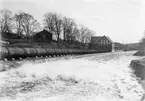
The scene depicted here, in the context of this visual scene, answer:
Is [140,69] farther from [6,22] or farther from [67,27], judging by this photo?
[67,27]

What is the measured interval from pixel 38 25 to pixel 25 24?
25.0ft

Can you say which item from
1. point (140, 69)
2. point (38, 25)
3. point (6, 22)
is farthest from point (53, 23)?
point (140, 69)

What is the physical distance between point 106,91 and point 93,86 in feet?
2.49

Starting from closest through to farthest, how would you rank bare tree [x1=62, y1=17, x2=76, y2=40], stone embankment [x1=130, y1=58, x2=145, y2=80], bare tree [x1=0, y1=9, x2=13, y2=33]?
stone embankment [x1=130, y1=58, x2=145, y2=80] → bare tree [x1=0, y1=9, x2=13, y2=33] → bare tree [x1=62, y1=17, x2=76, y2=40]

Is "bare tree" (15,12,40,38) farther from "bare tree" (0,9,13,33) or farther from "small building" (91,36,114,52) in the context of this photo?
"small building" (91,36,114,52)

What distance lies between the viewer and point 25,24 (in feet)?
200

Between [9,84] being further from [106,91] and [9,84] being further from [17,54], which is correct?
[17,54]

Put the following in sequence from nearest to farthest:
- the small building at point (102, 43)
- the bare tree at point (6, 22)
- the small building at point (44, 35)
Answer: the bare tree at point (6, 22)
the small building at point (44, 35)
the small building at point (102, 43)

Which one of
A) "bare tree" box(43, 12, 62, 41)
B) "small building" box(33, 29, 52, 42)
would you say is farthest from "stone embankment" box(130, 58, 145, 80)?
"bare tree" box(43, 12, 62, 41)

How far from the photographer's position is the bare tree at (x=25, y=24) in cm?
5755

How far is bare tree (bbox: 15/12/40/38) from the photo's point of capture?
57553 millimetres

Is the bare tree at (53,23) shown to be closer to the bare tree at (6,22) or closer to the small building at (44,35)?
the small building at (44,35)

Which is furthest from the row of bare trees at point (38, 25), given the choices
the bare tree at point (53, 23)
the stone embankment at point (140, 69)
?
the stone embankment at point (140, 69)

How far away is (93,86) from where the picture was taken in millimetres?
6953
